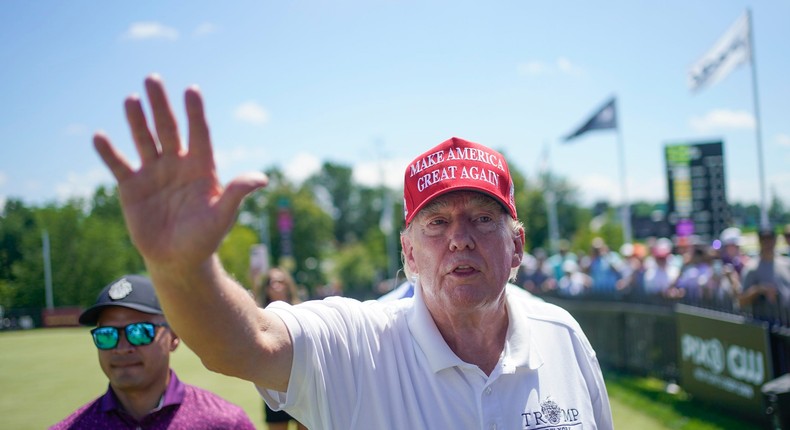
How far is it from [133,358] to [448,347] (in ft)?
5.38

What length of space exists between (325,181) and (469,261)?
332 feet

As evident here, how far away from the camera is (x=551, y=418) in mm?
2049

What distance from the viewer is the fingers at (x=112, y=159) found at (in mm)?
1370

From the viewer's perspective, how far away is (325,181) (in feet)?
336

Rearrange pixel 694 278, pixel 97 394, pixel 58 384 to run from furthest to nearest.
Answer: pixel 58 384, pixel 97 394, pixel 694 278

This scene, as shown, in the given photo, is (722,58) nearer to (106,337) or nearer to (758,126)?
(758,126)

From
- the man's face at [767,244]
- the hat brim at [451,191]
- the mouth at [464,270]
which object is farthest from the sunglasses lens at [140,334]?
the man's face at [767,244]

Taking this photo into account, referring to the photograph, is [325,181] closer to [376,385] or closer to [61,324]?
[61,324]

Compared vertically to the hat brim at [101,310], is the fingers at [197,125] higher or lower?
higher

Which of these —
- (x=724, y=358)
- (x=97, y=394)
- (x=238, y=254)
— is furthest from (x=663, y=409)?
(x=238, y=254)

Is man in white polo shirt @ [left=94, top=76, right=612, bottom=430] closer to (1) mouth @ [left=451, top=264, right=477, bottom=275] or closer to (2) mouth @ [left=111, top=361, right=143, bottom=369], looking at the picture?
(1) mouth @ [left=451, top=264, right=477, bottom=275]

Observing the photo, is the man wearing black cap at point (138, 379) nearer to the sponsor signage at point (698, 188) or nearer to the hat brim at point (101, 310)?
the hat brim at point (101, 310)

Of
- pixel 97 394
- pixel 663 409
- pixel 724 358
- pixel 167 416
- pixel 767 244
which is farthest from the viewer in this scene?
pixel 97 394

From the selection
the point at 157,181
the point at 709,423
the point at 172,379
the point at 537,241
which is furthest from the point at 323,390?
the point at 537,241
